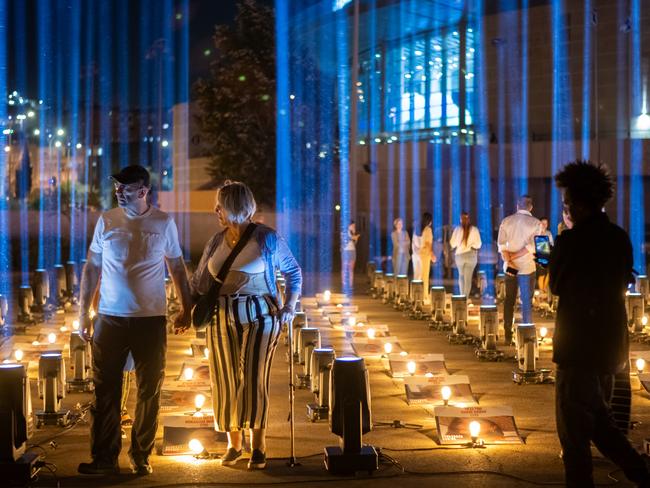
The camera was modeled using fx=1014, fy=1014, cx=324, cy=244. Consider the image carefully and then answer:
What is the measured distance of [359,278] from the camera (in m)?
27.9

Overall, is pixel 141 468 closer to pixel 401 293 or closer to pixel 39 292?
pixel 39 292

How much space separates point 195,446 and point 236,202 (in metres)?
1.83

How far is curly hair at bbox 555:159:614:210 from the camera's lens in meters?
5.76

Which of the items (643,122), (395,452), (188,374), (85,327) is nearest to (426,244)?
(188,374)

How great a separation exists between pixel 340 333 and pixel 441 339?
150 centimetres

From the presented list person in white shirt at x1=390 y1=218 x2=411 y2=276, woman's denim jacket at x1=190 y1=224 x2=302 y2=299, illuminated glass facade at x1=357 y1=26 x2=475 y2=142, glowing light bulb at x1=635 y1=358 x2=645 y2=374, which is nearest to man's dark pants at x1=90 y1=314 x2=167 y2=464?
woman's denim jacket at x1=190 y1=224 x2=302 y2=299

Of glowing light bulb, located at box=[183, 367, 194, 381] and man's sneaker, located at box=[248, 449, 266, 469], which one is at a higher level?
glowing light bulb, located at box=[183, 367, 194, 381]

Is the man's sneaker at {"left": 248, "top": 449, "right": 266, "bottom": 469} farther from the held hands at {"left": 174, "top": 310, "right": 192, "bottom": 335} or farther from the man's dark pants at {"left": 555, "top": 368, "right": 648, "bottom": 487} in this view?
the man's dark pants at {"left": 555, "top": 368, "right": 648, "bottom": 487}

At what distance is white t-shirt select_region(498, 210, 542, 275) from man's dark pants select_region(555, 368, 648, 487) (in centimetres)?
681

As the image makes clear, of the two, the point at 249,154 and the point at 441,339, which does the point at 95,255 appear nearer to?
the point at 441,339

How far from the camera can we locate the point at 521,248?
12.5 meters

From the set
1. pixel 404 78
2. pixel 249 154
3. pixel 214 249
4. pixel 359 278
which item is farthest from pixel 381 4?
pixel 214 249

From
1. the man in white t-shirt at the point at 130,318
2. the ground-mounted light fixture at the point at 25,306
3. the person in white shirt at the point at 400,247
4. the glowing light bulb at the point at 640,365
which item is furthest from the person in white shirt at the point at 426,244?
the man in white t-shirt at the point at 130,318

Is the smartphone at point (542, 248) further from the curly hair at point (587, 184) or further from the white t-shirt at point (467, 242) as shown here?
the white t-shirt at point (467, 242)
